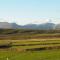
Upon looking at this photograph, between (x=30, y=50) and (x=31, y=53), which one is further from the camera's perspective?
(x=30, y=50)

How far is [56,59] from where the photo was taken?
3847 centimetres

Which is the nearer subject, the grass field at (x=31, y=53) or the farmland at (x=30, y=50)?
the grass field at (x=31, y=53)

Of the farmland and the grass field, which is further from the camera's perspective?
the farmland

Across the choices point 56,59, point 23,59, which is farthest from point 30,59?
point 56,59

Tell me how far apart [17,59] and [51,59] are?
18.7 feet

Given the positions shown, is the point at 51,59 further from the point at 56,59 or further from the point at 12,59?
the point at 12,59

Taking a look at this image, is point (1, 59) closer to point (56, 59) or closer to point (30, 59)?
point (30, 59)

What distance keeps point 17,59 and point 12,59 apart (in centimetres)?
95

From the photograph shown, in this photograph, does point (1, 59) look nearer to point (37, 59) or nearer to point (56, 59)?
point (37, 59)

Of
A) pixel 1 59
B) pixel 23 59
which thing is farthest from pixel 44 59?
pixel 1 59

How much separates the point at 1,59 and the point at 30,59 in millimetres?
4759

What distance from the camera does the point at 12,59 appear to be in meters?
40.1

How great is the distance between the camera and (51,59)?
38875 millimetres

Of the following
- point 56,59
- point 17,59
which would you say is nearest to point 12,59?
point 17,59
